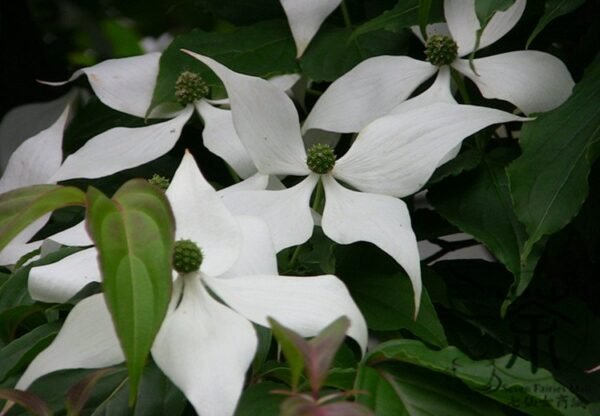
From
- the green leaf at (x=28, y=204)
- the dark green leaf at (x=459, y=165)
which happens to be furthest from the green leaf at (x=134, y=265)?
the dark green leaf at (x=459, y=165)

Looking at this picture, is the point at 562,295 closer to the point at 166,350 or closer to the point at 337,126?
the point at 337,126

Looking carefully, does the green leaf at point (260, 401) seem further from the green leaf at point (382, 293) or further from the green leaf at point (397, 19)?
the green leaf at point (397, 19)

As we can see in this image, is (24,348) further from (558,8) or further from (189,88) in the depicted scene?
(558,8)

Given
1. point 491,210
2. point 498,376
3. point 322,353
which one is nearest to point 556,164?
point 491,210

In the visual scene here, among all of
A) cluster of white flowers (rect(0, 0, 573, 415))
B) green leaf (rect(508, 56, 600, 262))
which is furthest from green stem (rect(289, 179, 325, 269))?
green leaf (rect(508, 56, 600, 262))

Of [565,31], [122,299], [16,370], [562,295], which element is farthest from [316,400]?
[565,31]
